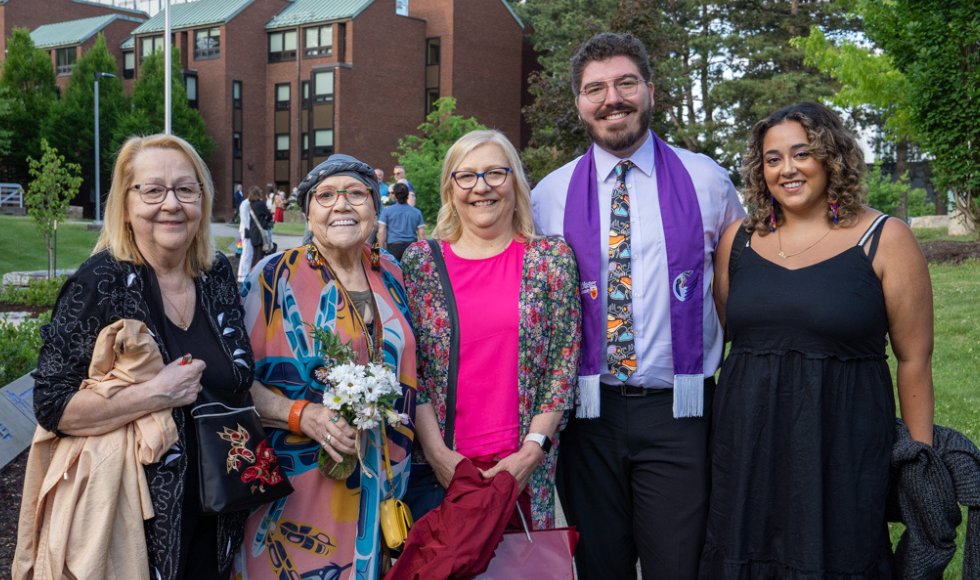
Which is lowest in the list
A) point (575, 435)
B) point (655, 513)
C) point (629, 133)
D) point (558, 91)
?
point (655, 513)

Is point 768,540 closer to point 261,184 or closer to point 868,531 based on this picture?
point 868,531

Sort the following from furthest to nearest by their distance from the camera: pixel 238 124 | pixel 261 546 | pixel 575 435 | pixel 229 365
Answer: pixel 238 124 → pixel 575 435 → pixel 261 546 → pixel 229 365

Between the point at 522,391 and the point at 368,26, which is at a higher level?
the point at 368,26

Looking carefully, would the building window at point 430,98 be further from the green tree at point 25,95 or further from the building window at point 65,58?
the building window at point 65,58

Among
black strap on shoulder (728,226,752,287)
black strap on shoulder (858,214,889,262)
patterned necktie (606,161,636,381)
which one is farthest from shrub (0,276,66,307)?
black strap on shoulder (858,214,889,262)

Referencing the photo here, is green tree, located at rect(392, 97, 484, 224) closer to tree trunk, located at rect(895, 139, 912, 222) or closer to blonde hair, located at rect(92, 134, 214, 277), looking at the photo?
blonde hair, located at rect(92, 134, 214, 277)

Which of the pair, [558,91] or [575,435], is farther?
[558,91]

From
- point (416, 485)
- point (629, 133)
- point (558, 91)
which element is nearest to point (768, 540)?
point (416, 485)

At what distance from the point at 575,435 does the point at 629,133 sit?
1.41m

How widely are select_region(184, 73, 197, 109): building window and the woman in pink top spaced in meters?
49.2

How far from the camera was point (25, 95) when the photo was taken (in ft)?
148

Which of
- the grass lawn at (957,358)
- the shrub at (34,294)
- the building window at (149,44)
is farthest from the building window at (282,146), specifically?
the grass lawn at (957,358)

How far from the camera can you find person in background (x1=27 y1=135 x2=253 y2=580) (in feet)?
8.46

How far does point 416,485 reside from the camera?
3484 millimetres
